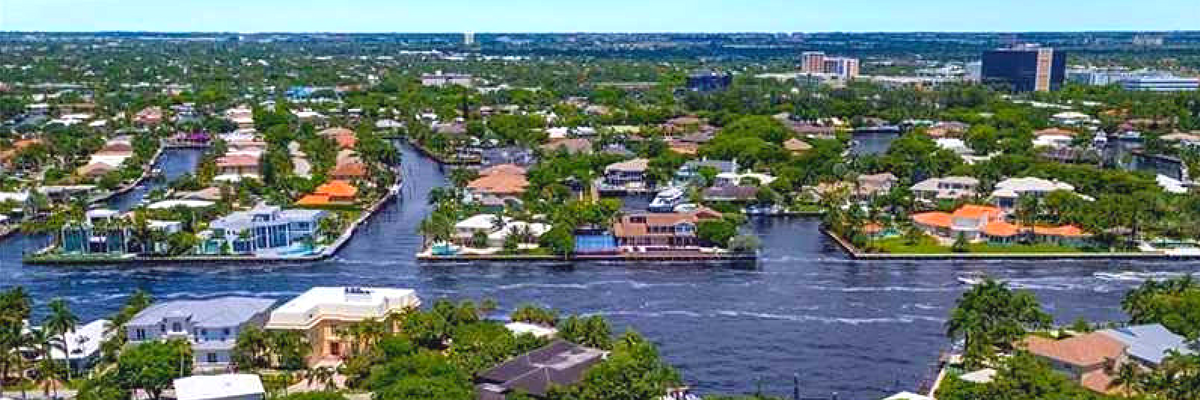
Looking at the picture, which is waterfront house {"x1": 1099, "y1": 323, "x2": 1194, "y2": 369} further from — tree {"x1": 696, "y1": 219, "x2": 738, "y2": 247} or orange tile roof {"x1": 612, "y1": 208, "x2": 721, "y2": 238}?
orange tile roof {"x1": 612, "y1": 208, "x2": 721, "y2": 238}

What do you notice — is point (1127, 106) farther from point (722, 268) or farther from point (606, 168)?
point (722, 268)

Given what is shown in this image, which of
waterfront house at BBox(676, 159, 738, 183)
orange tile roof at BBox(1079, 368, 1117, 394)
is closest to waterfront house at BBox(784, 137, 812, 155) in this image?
waterfront house at BBox(676, 159, 738, 183)

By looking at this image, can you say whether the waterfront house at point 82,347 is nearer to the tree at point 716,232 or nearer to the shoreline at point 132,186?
the tree at point 716,232

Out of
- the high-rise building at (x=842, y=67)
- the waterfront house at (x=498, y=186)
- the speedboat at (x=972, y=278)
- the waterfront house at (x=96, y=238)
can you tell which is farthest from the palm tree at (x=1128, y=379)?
the high-rise building at (x=842, y=67)

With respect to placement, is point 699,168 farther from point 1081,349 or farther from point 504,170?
point 1081,349

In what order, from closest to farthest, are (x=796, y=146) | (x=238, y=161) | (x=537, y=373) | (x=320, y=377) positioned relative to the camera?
(x=537, y=373)
(x=320, y=377)
(x=238, y=161)
(x=796, y=146)

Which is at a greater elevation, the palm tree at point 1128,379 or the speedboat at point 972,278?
the palm tree at point 1128,379

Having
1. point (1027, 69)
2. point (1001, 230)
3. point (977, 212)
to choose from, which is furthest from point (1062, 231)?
point (1027, 69)
